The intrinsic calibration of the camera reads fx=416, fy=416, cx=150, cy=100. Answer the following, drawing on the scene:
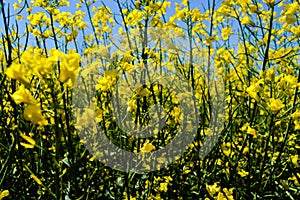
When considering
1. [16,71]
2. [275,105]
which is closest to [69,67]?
[16,71]

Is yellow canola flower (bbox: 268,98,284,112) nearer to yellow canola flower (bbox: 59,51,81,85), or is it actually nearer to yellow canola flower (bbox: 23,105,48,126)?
yellow canola flower (bbox: 59,51,81,85)

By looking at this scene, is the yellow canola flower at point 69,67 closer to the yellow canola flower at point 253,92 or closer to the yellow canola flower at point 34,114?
the yellow canola flower at point 34,114

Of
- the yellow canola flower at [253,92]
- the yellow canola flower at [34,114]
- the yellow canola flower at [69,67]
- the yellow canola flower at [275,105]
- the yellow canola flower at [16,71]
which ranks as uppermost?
the yellow canola flower at [253,92]

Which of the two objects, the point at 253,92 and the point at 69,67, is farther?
the point at 253,92

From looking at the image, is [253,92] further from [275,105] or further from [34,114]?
[34,114]

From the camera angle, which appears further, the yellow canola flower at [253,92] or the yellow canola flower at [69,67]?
the yellow canola flower at [253,92]

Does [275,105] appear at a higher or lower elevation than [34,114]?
higher

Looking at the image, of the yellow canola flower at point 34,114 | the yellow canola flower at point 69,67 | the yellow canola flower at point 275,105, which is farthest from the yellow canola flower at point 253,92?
the yellow canola flower at point 34,114

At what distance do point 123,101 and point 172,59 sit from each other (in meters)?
0.51

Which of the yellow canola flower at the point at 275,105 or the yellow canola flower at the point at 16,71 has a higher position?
the yellow canola flower at the point at 275,105

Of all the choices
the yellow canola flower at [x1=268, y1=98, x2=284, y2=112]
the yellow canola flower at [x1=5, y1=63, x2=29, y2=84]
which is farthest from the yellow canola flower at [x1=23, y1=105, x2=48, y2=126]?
the yellow canola flower at [x1=268, y1=98, x2=284, y2=112]

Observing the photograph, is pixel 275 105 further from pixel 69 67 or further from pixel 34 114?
pixel 34 114

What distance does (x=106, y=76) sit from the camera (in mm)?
1886

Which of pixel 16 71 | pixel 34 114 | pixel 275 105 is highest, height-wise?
pixel 275 105
